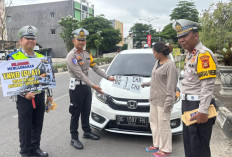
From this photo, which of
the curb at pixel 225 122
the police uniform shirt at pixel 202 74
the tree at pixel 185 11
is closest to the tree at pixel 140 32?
the tree at pixel 185 11

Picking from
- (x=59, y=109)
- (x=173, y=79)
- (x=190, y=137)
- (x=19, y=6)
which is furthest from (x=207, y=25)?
(x=19, y=6)

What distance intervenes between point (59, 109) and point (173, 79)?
4.18 metres

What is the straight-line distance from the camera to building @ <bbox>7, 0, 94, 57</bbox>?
150 ft

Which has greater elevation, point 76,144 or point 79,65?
point 79,65

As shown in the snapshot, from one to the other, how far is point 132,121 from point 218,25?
1107 cm

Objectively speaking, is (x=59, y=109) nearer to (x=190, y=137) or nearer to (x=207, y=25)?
(x=190, y=137)

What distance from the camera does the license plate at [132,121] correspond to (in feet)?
11.8

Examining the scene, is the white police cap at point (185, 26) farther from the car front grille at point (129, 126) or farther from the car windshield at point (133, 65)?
the car windshield at point (133, 65)

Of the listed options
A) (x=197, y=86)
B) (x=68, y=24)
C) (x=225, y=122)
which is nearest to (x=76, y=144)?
(x=197, y=86)

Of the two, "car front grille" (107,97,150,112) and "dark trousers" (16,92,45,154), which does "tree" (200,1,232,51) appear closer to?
"car front grille" (107,97,150,112)

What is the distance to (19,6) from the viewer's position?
48.8 m

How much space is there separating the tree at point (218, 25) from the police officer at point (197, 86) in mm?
10095

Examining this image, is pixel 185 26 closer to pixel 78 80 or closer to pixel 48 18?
pixel 78 80

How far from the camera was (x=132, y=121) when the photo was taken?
3.63 m
